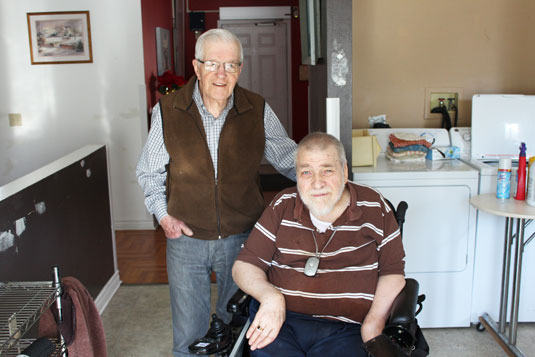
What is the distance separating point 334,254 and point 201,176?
0.57 meters

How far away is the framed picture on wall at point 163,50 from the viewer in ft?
17.7

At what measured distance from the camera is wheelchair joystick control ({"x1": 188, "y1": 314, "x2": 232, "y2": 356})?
5.89 ft

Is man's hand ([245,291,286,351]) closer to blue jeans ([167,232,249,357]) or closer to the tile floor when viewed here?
blue jeans ([167,232,249,357])

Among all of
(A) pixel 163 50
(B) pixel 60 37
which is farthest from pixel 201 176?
(A) pixel 163 50

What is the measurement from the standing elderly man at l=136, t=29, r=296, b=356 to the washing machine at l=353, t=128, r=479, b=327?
0.92 meters

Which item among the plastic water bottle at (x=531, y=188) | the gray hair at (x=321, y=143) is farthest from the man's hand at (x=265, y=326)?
the plastic water bottle at (x=531, y=188)

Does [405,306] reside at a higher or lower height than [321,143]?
lower

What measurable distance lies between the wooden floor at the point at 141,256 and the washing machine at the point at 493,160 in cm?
181

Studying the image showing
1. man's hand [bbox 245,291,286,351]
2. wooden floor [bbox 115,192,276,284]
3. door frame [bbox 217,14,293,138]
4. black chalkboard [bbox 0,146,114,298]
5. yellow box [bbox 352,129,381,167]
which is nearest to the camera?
man's hand [bbox 245,291,286,351]

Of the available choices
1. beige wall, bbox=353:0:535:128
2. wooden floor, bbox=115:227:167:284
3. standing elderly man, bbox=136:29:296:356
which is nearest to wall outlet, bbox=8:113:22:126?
wooden floor, bbox=115:227:167:284

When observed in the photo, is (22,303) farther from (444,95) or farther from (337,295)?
(444,95)

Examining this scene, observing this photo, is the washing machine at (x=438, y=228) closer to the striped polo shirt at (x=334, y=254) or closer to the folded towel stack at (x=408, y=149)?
the folded towel stack at (x=408, y=149)

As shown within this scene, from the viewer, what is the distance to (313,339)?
6.07 ft

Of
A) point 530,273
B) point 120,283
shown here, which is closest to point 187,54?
point 120,283
